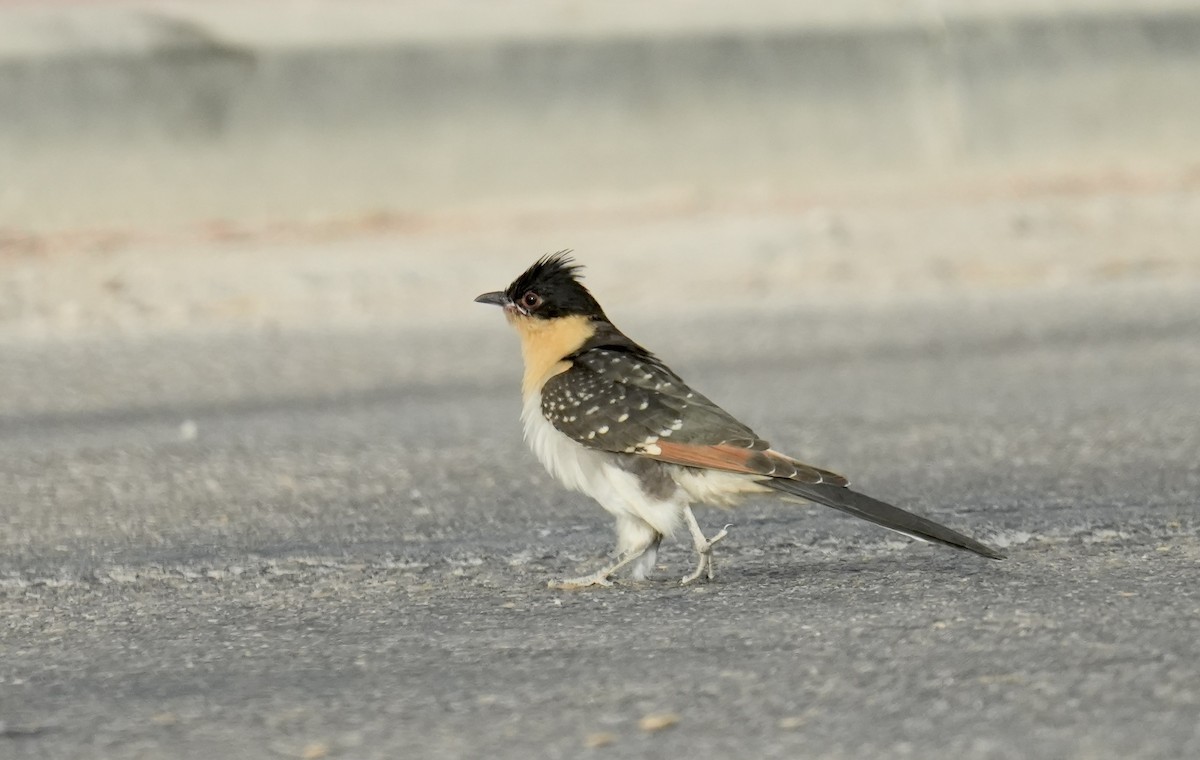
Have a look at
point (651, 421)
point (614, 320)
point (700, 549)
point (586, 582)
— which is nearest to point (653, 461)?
point (651, 421)

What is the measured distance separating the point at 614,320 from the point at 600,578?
5121mm

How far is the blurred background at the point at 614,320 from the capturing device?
4.72m

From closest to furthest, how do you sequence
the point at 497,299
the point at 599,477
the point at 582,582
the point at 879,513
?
the point at 879,513 → the point at 582,582 → the point at 599,477 → the point at 497,299

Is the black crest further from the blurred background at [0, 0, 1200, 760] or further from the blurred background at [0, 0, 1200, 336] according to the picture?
the blurred background at [0, 0, 1200, 336]

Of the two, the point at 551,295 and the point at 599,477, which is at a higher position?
the point at 551,295

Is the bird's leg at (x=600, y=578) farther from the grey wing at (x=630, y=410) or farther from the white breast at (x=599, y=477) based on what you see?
the grey wing at (x=630, y=410)

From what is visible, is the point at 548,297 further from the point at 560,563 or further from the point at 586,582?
the point at 586,582

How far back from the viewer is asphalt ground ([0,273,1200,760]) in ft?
14.6

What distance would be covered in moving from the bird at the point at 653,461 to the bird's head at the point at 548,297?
314 mm

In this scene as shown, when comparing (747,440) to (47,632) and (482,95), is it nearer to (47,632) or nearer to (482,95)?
(47,632)

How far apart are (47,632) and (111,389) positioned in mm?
4212

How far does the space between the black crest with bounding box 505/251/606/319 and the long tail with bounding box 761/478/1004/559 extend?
117 centimetres

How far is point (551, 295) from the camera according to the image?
6.64m

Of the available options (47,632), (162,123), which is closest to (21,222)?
(162,123)
